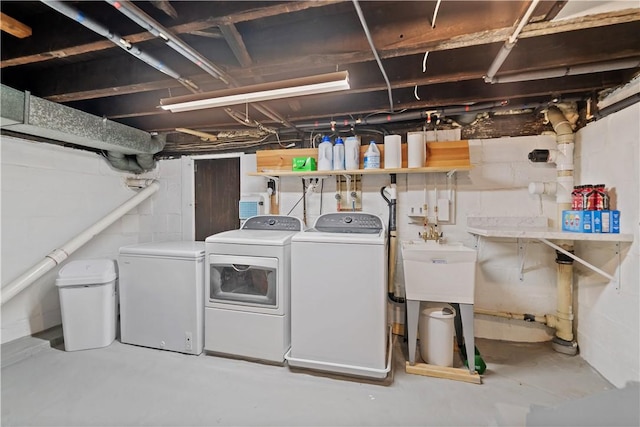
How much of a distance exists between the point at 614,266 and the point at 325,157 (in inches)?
94.6

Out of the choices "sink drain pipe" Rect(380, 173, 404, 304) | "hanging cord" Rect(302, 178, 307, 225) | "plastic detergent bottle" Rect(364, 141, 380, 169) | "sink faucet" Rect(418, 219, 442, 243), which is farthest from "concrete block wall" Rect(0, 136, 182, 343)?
"sink faucet" Rect(418, 219, 442, 243)

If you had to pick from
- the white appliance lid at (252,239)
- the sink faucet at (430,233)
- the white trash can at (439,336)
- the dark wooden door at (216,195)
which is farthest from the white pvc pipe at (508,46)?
the dark wooden door at (216,195)

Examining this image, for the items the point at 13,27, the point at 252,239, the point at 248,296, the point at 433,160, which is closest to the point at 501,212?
the point at 433,160

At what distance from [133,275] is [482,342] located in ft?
11.1

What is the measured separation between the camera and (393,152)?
8.51ft

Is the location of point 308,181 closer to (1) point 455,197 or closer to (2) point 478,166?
(1) point 455,197

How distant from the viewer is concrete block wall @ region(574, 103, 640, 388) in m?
1.84

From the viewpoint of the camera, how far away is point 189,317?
8.24 ft

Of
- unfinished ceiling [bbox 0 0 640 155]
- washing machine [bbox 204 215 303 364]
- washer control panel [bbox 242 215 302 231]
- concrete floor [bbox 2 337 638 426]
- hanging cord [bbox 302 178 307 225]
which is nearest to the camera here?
unfinished ceiling [bbox 0 0 640 155]

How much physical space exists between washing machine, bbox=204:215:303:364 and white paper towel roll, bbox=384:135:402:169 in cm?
117

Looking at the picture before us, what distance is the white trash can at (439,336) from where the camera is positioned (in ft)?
7.30

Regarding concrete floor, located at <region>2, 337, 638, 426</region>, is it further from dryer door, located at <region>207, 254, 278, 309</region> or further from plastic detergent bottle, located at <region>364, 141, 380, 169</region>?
plastic detergent bottle, located at <region>364, 141, 380, 169</region>

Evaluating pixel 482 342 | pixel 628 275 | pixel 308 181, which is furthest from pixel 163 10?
pixel 482 342

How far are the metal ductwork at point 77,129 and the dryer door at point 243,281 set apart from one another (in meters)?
1.69
